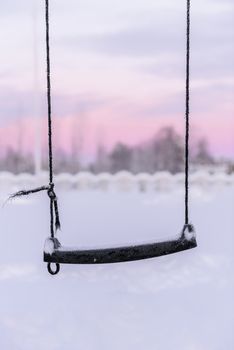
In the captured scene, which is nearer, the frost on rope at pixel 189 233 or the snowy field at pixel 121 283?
the frost on rope at pixel 189 233

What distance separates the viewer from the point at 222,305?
3.67m

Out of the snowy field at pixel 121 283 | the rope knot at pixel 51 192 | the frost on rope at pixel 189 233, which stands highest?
the rope knot at pixel 51 192

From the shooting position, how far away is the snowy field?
3.18m

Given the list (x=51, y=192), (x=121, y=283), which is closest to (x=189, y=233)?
(x=51, y=192)

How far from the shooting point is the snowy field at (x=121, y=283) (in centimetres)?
318

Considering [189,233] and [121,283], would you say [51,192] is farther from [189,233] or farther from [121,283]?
[121,283]

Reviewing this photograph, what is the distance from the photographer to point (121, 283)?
4.05 meters

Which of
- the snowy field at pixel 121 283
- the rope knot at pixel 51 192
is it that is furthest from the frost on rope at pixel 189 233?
the snowy field at pixel 121 283

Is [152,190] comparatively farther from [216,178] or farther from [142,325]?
[142,325]

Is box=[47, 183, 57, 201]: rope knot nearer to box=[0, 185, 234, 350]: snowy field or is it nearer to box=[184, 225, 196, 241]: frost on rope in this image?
box=[184, 225, 196, 241]: frost on rope

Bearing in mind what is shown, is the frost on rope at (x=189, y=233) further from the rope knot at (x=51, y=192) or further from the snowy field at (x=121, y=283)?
the snowy field at (x=121, y=283)

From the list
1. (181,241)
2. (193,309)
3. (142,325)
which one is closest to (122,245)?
(181,241)

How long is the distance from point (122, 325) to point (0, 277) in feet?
3.43

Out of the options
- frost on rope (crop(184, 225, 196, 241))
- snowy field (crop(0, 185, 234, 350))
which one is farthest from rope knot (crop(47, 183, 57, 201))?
snowy field (crop(0, 185, 234, 350))
